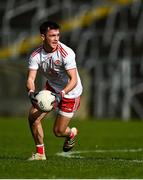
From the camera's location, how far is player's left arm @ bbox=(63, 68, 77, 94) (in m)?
9.30

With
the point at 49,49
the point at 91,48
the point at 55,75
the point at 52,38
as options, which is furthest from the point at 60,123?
the point at 91,48

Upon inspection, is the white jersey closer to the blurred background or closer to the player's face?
the player's face

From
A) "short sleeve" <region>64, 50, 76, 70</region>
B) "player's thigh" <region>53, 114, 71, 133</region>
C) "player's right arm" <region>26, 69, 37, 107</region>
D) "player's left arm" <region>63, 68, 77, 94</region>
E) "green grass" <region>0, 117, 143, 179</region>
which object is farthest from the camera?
"player's thigh" <region>53, 114, 71, 133</region>

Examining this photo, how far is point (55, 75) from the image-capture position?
975cm

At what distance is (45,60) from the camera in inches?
376

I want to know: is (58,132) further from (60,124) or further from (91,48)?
(91,48)

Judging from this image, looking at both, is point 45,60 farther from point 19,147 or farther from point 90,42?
point 90,42

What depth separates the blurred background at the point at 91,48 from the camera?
24.0 m

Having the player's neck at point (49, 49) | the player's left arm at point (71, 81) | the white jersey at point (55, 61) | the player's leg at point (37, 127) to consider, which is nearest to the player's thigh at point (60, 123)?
the player's leg at point (37, 127)

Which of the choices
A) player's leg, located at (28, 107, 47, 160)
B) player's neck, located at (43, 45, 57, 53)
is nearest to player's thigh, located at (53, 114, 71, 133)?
player's leg, located at (28, 107, 47, 160)

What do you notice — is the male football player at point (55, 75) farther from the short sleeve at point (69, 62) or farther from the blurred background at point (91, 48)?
the blurred background at point (91, 48)

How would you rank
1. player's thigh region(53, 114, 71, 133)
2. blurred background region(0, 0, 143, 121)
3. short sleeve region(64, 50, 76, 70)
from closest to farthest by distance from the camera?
short sleeve region(64, 50, 76, 70), player's thigh region(53, 114, 71, 133), blurred background region(0, 0, 143, 121)

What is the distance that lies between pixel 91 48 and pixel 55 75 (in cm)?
1563

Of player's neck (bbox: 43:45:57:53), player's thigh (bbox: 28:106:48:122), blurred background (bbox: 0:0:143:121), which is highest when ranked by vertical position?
player's neck (bbox: 43:45:57:53)
